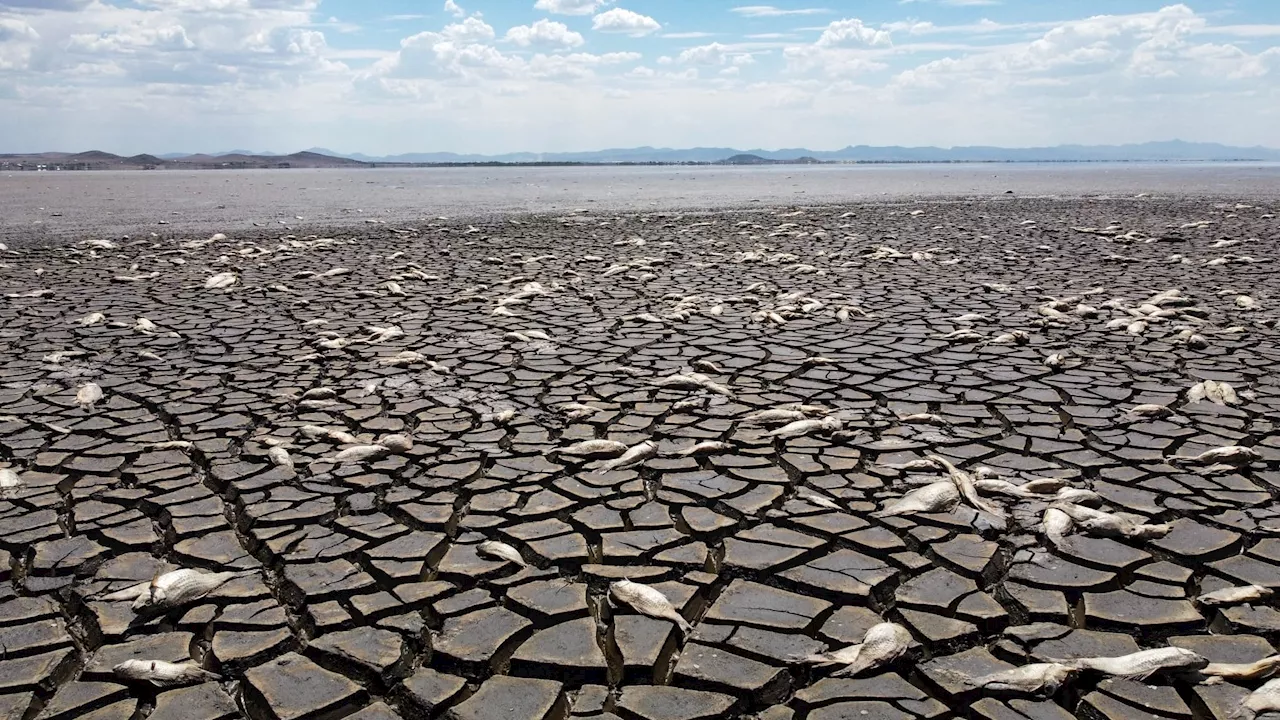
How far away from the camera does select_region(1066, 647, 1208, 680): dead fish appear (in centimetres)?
246

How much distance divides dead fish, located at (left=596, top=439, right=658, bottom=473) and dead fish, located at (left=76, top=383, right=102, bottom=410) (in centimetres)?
300

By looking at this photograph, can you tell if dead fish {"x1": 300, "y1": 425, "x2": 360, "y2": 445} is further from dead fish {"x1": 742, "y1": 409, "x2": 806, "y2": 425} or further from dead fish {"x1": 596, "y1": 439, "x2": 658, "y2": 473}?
dead fish {"x1": 742, "y1": 409, "x2": 806, "y2": 425}

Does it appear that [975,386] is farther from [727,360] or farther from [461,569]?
[461,569]

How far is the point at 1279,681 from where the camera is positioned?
7.78 ft

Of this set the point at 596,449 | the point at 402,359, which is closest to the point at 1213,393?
the point at 596,449

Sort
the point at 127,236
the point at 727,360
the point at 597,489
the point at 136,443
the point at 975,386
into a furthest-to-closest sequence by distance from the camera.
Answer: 1. the point at 127,236
2. the point at 727,360
3. the point at 975,386
4. the point at 136,443
5. the point at 597,489

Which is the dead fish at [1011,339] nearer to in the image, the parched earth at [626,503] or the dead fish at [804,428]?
the parched earth at [626,503]

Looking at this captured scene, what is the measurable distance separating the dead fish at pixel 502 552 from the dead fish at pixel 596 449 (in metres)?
1.05

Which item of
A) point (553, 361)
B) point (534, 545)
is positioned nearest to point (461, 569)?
point (534, 545)

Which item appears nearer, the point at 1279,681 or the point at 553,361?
the point at 1279,681

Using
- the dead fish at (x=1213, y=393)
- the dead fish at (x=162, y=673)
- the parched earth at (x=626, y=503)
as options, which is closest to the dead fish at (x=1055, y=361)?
the parched earth at (x=626, y=503)

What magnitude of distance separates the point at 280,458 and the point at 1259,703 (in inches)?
146

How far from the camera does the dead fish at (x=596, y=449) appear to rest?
4301 millimetres

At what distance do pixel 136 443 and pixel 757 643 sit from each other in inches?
130
